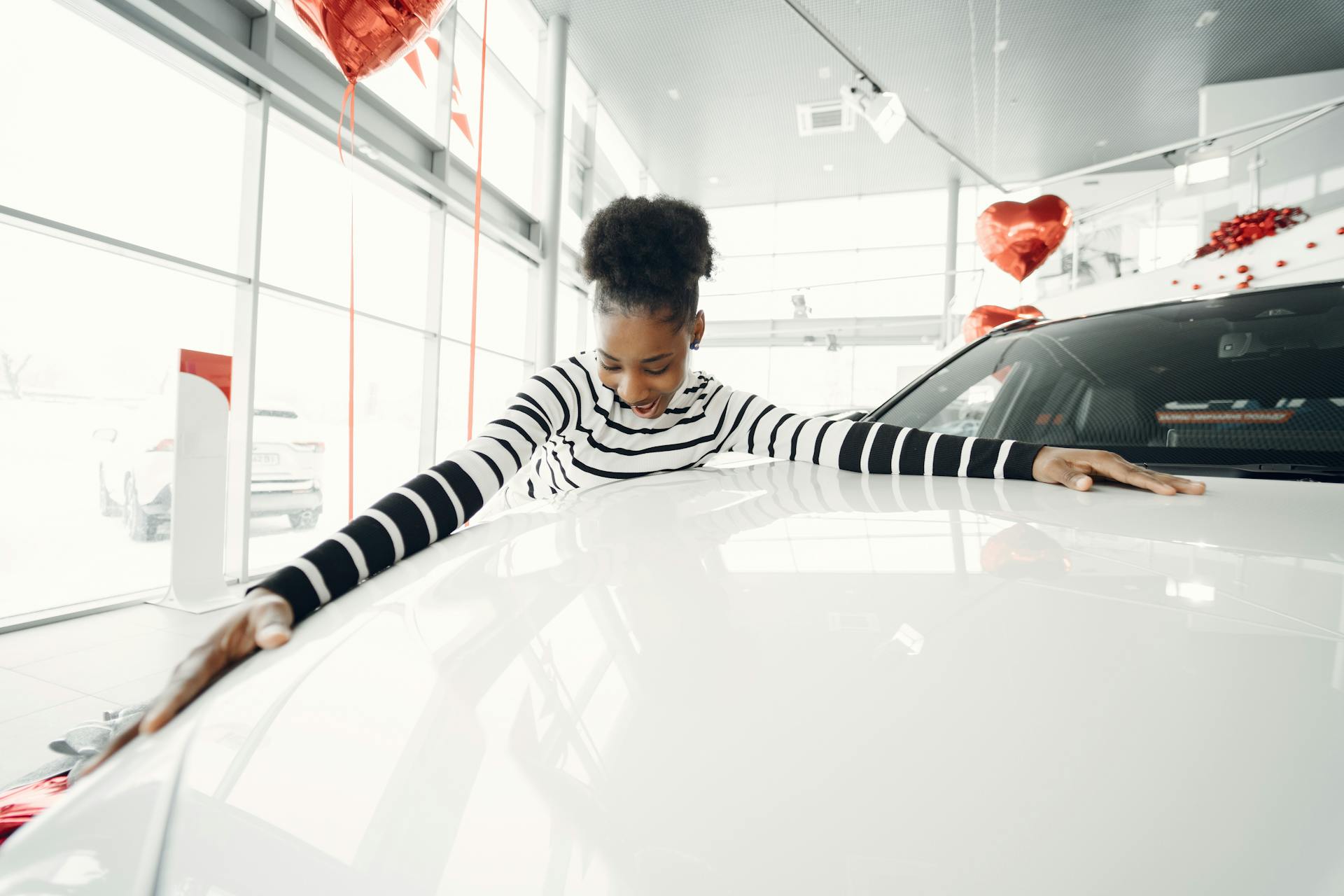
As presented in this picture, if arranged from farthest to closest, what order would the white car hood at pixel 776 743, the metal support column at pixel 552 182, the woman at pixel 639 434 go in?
the metal support column at pixel 552 182, the woman at pixel 639 434, the white car hood at pixel 776 743

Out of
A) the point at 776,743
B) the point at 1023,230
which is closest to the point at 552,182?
the point at 1023,230

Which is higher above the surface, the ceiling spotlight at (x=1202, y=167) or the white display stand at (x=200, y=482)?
the ceiling spotlight at (x=1202, y=167)

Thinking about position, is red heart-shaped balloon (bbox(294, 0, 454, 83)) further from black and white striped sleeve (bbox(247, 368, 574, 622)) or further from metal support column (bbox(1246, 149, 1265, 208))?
metal support column (bbox(1246, 149, 1265, 208))

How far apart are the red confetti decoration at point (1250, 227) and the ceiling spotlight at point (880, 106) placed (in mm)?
2347

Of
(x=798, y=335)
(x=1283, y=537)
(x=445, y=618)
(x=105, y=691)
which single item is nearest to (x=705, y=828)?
(x=445, y=618)

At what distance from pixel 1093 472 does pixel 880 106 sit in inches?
150

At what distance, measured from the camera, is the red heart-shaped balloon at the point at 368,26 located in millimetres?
1698

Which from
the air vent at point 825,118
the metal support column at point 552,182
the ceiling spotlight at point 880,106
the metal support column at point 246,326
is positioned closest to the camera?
the metal support column at point 246,326

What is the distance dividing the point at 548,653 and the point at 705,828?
168 mm

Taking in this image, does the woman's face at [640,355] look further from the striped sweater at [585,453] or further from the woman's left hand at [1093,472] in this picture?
the woman's left hand at [1093,472]

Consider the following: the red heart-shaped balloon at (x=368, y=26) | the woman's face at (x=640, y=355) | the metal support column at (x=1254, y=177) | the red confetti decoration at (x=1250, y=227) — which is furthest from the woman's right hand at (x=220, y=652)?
the metal support column at (x=1254, y=177)

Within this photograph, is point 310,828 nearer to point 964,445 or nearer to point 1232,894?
point 1232,894

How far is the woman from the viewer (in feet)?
2.30

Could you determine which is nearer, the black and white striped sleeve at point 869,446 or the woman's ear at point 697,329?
the black and white striped sleeve at point 869,446
